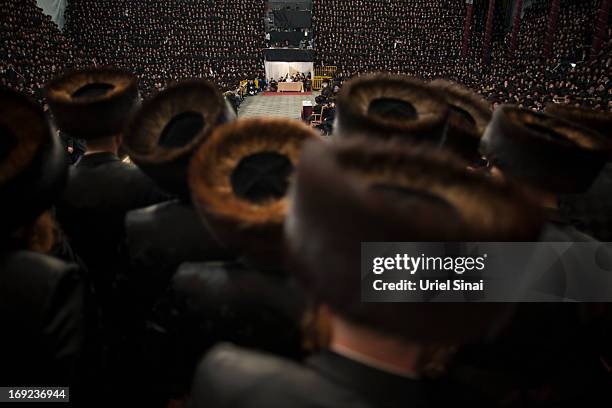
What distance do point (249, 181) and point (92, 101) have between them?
1.22 metres

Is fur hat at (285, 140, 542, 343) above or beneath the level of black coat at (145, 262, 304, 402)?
above

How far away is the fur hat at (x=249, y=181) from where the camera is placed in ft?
3.50

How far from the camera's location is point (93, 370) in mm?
1411

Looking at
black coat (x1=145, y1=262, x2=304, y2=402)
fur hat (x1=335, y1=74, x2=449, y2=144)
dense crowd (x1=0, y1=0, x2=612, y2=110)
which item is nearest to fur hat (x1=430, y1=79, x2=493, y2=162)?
fur hat (x1=335, y1=74, x2=449, y2=144)

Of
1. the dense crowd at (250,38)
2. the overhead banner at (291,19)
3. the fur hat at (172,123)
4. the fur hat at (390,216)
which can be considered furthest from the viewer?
the overhead banner at (291,19)

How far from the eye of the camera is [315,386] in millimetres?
681

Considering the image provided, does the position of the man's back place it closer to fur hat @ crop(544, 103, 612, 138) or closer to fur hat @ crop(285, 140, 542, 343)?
fur hat @ crop(285, 140, 542, 343)

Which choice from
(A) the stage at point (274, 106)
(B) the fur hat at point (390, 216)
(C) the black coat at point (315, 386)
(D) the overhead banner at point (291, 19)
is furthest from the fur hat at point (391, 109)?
(D) the overhead banner at point (291, 19)

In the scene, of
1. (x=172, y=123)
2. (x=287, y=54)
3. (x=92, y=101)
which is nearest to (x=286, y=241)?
(x=172, y=123)

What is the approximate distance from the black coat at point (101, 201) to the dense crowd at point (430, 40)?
16407 mm

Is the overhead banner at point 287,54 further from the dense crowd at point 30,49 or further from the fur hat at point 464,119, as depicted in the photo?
the fur hat at point 464,119

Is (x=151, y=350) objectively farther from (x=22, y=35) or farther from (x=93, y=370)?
(x=22, y=35)

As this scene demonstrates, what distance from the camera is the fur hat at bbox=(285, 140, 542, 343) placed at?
603mm

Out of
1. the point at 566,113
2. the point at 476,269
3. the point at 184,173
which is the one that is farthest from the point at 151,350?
the point at 566,113
